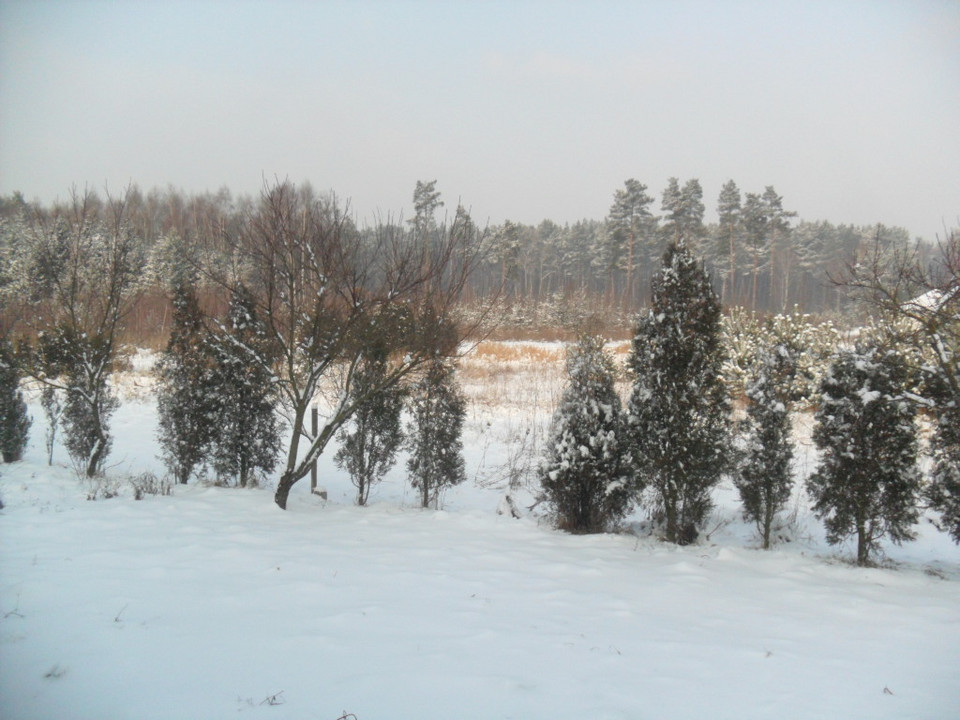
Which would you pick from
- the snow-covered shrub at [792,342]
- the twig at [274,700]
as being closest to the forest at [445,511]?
the twig at [274,700]

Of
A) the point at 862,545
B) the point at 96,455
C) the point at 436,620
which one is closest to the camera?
the point at 436,620

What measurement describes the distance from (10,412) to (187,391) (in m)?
3.79

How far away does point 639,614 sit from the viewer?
13.9 feet

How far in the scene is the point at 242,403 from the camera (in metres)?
8.48

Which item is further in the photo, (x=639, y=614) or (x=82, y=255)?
(x=82, y=255)

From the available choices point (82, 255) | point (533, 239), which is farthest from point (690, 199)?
point (82, 255)

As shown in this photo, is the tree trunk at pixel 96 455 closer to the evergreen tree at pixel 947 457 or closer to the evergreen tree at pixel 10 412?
the evergreen tree at pixel 10 412

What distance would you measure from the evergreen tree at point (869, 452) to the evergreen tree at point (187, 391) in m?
8.68

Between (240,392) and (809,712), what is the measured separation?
8102 millimetres

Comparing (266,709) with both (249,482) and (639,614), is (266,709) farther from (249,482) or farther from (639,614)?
(249,482)

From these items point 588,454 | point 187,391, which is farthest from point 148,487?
point 588,454

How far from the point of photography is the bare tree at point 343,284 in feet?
22.1

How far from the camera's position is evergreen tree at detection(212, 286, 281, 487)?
8375mm

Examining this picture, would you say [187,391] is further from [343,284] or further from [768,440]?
[768,440]
